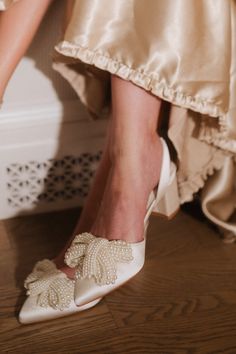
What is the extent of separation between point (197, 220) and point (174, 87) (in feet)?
1.12

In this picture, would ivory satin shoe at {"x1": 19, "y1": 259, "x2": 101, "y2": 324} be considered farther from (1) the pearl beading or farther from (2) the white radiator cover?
(2) the white radiator cover

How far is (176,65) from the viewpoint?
2.51 ft

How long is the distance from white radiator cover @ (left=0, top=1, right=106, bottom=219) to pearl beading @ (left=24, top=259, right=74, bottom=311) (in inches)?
10.6

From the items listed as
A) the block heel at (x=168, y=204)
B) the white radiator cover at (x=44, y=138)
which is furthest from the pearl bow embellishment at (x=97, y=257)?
the white radiator cover at (x=44, y=138)

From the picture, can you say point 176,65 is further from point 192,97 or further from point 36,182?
point 36,182

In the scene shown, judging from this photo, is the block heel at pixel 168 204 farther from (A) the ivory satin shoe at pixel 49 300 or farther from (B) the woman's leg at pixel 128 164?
(A) the ivory satin shoe at pixel 49 300

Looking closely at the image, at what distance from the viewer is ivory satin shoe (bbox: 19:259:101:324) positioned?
0.77m

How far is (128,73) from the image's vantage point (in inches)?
30.2

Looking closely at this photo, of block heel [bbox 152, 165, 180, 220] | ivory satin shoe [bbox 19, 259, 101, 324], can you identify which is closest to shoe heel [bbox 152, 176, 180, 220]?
block heel [bbox 152, 165, 180, 220]

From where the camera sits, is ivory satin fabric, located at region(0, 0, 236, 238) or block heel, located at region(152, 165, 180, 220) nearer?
ivory satin fabric, located at region(0, 0, 236, 238)

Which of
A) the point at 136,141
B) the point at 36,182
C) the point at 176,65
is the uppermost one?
the point at 176,65

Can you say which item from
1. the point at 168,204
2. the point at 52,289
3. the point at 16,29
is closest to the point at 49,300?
the point at 52,289

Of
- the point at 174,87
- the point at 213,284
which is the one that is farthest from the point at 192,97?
the point at 213,284

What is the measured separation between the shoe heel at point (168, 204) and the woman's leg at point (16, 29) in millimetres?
314
